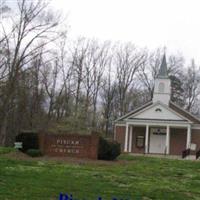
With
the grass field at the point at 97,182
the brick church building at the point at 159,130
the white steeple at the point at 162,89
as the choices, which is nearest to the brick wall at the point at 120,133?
the brick church building at the point at 159,130

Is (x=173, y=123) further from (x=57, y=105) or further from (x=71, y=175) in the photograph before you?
(x=71, y=175)

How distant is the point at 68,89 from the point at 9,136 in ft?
30.7

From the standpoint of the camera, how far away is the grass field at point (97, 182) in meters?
15.8

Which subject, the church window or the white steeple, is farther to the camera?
the white steeple

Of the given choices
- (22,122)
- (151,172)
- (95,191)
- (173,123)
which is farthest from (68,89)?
(95,191)

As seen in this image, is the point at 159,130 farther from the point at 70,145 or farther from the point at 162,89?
the point at 70,145

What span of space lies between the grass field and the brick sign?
397cm

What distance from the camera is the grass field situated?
1577cm

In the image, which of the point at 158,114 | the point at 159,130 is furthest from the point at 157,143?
the point at 158,114

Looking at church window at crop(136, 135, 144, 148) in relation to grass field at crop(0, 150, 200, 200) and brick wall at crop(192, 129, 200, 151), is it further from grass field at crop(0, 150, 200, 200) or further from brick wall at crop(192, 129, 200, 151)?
grass field at crop(0, 150, 200, 200)

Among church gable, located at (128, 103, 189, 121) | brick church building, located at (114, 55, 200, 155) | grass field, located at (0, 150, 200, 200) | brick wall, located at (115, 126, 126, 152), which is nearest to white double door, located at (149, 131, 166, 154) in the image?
brick church building, located at (114, 55, 200, 155)

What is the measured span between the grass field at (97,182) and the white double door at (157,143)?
Result: 22644 millimetres

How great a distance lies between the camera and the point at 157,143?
5056 cm

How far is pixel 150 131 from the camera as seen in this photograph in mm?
50969
